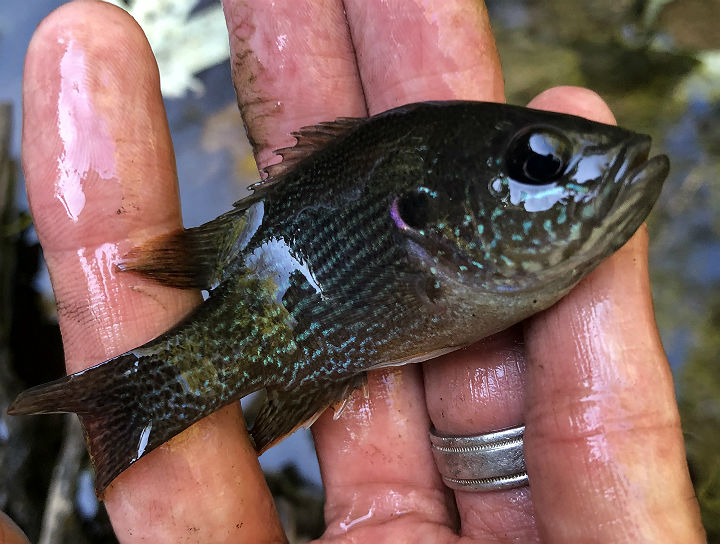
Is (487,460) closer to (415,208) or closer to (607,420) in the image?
(607,420)

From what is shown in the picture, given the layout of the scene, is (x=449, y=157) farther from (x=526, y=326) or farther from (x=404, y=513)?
(x=404, y=513)

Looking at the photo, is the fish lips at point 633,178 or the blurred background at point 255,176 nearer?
the fish lips at point 633,178

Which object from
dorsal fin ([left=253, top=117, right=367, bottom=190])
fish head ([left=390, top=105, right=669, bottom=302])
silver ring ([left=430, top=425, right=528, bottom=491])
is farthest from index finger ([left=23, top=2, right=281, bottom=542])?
fish head ([left=390, top=105, right=669, bottom=302])

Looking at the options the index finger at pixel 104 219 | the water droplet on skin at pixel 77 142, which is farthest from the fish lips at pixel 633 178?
the water droplet on skin at pixel 77 142

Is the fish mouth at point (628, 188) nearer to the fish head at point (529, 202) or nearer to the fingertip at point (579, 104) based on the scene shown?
the fish head at point (529, 202)

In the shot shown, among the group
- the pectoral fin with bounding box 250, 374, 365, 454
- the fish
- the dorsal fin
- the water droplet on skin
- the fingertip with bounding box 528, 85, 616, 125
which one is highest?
the water droplet on skin

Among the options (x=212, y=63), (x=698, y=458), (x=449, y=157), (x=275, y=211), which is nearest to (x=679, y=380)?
(x=698, y=458)

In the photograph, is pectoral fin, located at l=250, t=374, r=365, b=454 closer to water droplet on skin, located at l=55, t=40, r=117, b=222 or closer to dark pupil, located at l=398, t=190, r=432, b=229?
dark pupil, located at l=398, t=190, r=432, b=229
